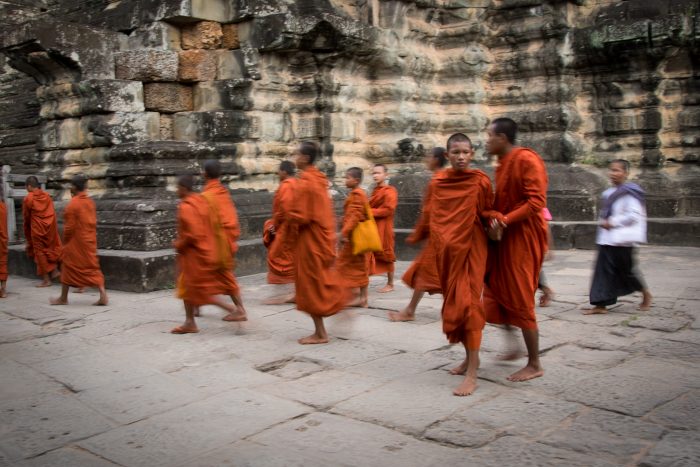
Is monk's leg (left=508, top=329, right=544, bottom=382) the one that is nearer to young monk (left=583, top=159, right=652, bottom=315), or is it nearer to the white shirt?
young monk (left=583, top=159, right=652, bottom=315)

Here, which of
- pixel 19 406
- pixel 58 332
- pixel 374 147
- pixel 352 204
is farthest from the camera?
pixel 374 147

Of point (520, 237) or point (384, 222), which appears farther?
point (384, 222)

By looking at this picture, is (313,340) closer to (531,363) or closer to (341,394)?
(341,394)

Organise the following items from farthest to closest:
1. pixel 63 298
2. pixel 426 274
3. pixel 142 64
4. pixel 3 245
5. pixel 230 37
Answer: pixel 230 37
pixel 142 64
pixel 3 245
pixel 63 298
pixel 426 274

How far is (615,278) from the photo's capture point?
5801 millimetres

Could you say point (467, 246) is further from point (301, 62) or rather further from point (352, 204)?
point (301, 62)

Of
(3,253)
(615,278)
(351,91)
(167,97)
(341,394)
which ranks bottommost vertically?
(341,394)

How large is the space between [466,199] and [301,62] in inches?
230

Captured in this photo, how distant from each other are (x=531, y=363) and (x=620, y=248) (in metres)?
2.18

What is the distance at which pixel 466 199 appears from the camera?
3.97 m

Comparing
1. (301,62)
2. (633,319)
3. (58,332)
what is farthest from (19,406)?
(301,62)

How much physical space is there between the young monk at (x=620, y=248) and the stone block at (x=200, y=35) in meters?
5.39

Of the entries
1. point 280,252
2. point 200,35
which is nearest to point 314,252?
point 280,252

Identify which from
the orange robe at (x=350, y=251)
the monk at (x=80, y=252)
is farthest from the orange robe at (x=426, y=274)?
the monk at (x=80, y=252)
